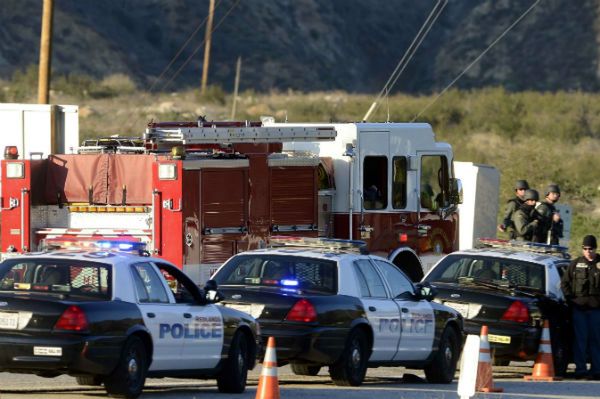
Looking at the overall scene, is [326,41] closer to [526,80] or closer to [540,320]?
[526,80]

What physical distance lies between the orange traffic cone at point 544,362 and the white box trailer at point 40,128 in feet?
26.6

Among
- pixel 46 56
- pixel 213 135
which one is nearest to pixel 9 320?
pixel 213 135

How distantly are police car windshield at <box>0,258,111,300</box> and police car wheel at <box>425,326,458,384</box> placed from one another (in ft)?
17.1

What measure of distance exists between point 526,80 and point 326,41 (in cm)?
1179

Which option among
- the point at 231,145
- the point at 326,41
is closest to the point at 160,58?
the point at 326,41

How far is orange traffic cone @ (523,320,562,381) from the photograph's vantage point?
18031 mm

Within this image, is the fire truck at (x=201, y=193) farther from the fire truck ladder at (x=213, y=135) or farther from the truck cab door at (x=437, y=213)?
the truck cab door at (x=437, y=213)

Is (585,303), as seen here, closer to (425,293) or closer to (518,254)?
(518,254)

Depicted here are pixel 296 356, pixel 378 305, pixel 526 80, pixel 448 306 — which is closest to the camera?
pixel 296 356

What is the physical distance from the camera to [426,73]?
94.2 metres

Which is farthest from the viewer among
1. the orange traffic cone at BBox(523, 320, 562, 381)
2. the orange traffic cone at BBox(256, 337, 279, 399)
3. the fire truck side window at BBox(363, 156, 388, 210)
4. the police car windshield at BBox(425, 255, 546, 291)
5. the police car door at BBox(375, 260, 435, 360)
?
the fire truck side window at BBox(363, 156, 388, 210)

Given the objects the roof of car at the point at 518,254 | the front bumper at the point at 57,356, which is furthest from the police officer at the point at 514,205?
the front bumper at the point at 57,356

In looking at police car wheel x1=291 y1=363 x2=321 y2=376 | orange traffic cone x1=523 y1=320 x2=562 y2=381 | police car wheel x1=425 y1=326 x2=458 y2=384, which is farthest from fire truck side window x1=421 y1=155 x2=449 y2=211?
police car wheel x1=291 y1=363 x2=321 y2=376

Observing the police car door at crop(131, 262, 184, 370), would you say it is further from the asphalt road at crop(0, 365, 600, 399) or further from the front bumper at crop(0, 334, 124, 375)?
the front bumper at crop(0, 334, 124, 375)
